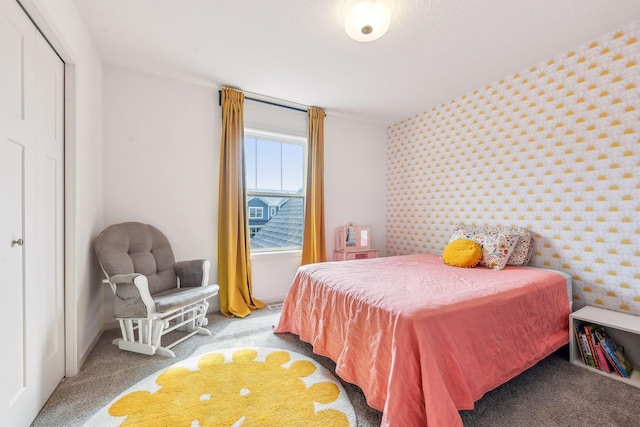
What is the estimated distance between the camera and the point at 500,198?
109 inches

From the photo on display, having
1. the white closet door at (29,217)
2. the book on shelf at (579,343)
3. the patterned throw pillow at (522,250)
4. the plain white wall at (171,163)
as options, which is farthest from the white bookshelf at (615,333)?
the white closet door at (29,217)

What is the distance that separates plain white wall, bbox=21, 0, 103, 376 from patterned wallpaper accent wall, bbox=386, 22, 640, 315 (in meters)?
3.59

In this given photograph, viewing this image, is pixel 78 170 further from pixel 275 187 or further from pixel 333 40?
pixel 333 40

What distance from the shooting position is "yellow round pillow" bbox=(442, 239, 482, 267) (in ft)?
8.09

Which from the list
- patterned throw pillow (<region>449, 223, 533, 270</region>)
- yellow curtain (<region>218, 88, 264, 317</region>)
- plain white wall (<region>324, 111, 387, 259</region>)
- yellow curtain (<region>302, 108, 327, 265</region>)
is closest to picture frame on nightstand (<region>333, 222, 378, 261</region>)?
plain white wall (<region>324, 111, 387, 259</region>)

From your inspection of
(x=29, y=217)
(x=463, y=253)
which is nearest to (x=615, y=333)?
(x=463, y=253)

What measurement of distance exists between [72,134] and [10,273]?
1013 millimetres

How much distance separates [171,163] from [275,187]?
1.22 m

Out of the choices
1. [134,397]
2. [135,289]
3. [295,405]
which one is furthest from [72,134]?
[295,405]

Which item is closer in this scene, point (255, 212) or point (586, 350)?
point (586, 350)

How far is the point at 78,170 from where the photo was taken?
1825mm

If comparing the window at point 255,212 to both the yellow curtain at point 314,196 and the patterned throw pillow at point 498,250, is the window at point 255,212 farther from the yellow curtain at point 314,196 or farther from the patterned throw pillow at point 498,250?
the patterned throw pillow at point 498,250

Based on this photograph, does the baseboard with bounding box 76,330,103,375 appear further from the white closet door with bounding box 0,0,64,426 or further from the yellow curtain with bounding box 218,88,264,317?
the yellow curtain with bounding box 218,88,264,317

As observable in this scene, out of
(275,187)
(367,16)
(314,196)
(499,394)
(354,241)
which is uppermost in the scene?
(367,16)
